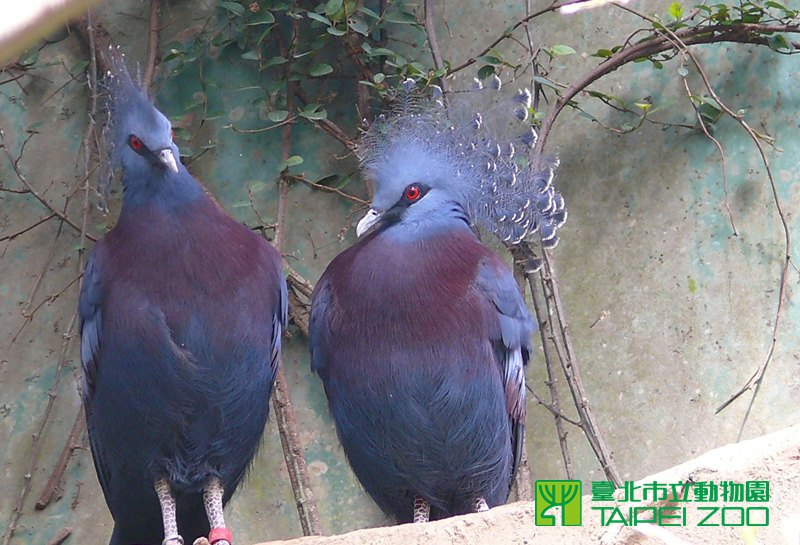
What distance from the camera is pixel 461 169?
285 cm

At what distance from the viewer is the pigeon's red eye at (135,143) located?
263 centimetres

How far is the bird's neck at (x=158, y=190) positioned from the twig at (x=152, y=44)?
4.29ft

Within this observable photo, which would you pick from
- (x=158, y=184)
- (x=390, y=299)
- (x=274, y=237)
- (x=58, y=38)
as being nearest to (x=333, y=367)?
(x=390, y=299)

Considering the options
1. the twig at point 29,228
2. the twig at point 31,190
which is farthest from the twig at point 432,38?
the twig at point 29,228

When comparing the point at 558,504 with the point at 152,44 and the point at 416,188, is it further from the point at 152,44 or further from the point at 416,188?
the point at 152,44

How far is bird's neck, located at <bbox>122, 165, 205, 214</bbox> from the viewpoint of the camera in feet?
8.57

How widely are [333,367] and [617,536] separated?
994 millimetres

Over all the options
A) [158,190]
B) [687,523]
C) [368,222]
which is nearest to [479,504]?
[368,222]

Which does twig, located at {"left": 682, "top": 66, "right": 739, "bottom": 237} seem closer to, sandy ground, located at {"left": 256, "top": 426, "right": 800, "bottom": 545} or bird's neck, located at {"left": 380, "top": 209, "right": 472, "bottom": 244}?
bird's neck, located at {"left": 380, "top": 209, "right": 472, "bottom": 244}

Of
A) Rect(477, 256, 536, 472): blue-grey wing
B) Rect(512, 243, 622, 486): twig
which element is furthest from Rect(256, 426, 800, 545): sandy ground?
Rect(512, 243, 622, 486): twig

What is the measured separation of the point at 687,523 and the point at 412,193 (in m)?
1.18

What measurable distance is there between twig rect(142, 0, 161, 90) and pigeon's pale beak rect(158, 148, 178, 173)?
134cm

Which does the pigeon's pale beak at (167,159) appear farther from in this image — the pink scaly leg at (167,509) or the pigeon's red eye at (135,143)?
the pink scaly leg at (167,509)

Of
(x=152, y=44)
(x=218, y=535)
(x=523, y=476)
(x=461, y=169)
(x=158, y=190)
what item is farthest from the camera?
(x=152, y=44)
